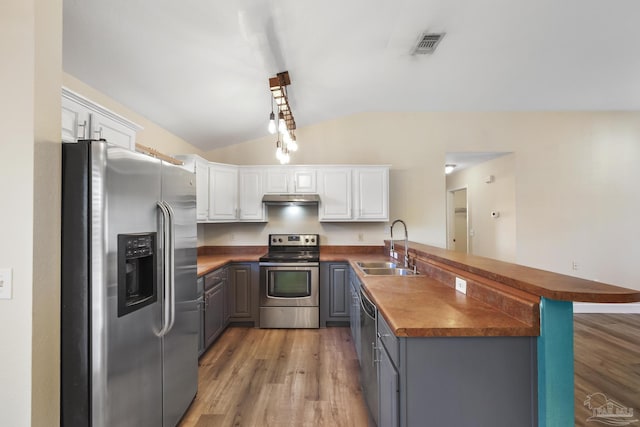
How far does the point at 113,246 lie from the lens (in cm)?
125

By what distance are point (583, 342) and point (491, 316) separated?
9.00 ft

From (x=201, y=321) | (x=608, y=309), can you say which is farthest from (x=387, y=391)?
(x=608, y=309)

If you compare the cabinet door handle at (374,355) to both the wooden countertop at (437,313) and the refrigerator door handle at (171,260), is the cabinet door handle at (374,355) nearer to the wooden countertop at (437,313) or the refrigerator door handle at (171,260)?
the wooden countertop at (437,313)

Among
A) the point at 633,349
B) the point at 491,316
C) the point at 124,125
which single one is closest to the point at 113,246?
the point at 124,125

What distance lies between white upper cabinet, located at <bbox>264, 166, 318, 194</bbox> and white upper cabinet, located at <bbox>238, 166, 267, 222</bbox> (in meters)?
0.10

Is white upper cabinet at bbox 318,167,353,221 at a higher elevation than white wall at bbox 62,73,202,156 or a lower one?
lower

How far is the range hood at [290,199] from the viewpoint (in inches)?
147

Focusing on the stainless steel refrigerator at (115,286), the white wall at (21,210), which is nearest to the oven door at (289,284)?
the stainless steel refrigerator at (115,286)

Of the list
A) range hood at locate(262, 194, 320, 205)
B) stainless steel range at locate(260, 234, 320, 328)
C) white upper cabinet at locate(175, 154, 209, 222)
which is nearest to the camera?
white upper cabinet at locate(175, 154, 209, 222)

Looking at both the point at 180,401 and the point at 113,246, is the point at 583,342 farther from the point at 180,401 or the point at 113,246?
the point at 113,246

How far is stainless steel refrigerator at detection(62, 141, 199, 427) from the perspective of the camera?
1204 mm

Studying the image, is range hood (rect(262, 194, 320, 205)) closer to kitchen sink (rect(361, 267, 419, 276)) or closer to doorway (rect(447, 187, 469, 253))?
kitchen sink (rect(361, 267, 419, 276))

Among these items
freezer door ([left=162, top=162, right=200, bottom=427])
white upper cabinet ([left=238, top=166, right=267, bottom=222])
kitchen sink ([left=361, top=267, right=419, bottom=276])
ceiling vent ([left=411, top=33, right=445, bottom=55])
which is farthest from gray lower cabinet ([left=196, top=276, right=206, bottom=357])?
ceiling vent ([left=411, top=33, right=445, bottom=55])

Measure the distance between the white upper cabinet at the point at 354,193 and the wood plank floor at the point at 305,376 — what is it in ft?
5.00
